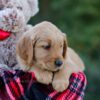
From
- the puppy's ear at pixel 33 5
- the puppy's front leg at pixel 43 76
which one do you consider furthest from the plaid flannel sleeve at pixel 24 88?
the puppy's ear at pixel 33 5

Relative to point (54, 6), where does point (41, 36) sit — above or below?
above

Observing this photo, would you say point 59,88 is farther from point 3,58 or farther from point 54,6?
point 54,6

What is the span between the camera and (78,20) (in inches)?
308

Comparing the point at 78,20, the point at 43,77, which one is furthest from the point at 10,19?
the point at 78,20

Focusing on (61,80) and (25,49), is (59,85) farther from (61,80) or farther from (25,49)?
(25,49)

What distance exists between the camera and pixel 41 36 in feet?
7.43

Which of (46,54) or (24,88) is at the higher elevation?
(46,54)

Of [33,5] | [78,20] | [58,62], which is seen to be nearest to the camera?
[58,62]

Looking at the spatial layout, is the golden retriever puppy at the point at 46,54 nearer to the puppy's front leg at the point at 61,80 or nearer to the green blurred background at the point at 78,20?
the puppy's front leg at the point at 61,80

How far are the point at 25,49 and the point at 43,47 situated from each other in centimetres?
6

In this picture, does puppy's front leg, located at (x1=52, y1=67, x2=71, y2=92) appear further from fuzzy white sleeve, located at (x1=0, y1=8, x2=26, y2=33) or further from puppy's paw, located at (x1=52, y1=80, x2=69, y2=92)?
fuzzy white sleeve, located at (x1=0, y1=8, x2=26, y2=33)

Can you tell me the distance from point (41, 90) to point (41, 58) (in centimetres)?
12

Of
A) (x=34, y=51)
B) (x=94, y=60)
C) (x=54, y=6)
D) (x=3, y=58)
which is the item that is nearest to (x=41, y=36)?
(x=34, y=51)

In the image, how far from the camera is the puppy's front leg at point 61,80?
230 centimetres
